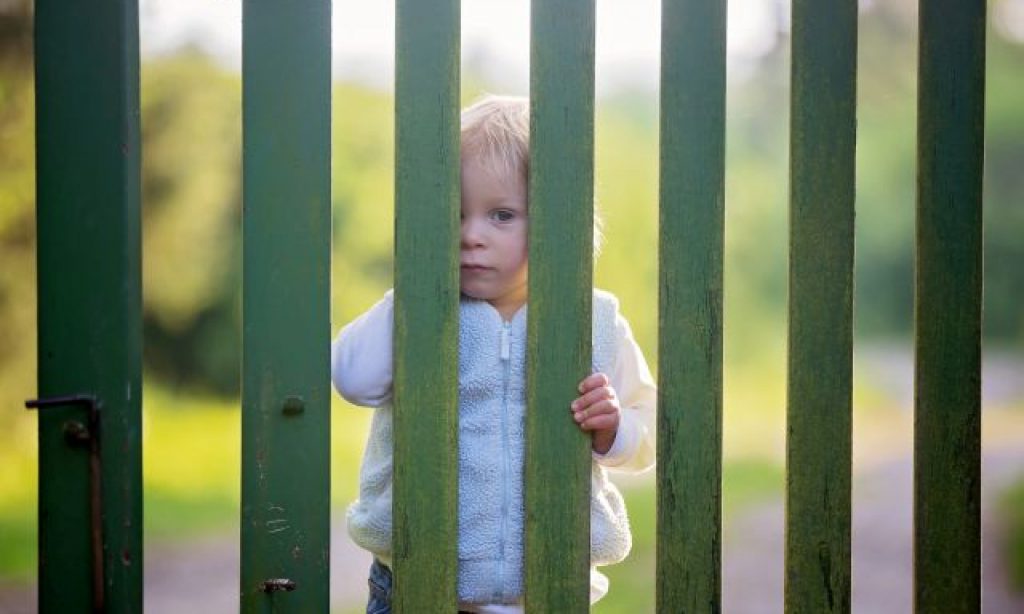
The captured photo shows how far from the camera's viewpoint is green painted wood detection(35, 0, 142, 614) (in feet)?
6.71

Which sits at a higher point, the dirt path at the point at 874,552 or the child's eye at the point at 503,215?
the child's eye at the point at 503,215

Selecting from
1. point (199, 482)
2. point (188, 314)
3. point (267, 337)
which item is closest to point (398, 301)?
point (267, 337)

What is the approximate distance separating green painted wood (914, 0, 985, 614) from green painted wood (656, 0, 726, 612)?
15.7 inches

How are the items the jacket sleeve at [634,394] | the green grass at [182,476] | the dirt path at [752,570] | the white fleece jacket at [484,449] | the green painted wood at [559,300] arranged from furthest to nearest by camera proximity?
the green grass at [182,476]
the dirt path at [752,570]
the jacket sleeve at [634,394]
the white fleece jacket at [484,449]
the green painted wood at [559,300]

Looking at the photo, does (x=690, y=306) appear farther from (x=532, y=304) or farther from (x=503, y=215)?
(x=503, y=215)

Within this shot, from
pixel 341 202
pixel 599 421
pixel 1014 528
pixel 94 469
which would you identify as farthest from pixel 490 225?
pixel 1014 528

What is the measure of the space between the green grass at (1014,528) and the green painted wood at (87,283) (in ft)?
22.1

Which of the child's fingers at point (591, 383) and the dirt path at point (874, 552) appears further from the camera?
the dirt path at point (874, 552)

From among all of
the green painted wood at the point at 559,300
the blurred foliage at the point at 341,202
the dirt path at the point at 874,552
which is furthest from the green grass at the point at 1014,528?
the green painted wood at the point at 559,300

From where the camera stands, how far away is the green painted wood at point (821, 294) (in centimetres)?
220

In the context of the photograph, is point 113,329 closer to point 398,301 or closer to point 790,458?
point 398,301

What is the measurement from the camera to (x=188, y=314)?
26.4 ft

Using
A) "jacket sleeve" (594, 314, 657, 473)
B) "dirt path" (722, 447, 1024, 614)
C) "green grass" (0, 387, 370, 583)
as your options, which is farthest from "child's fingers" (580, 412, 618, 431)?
"green grass" (0, 387, 370, 583)

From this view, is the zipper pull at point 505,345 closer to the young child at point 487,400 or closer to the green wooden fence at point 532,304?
the young child at point 487,400
